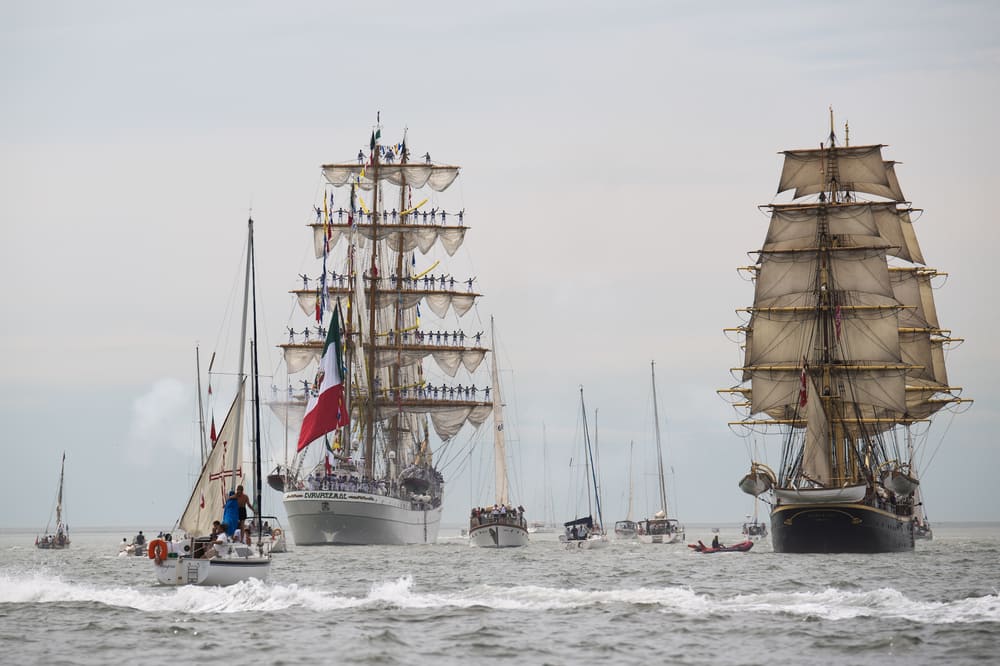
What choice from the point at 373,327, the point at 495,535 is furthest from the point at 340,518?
the point at 373,327

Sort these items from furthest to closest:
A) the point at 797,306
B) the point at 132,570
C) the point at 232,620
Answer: the point at 797,306, the point at 132,570, the point at 232,620

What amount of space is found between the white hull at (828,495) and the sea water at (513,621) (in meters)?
23.1

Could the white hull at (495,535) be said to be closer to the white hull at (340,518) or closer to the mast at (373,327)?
the white hull at (340,518)

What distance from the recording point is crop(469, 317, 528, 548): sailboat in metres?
94.1

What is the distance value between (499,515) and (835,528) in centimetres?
2644

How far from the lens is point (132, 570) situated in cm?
6241

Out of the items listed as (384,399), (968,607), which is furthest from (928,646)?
(384,399)

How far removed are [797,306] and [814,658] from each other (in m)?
66.3

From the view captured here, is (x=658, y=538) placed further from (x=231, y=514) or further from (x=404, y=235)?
(x=231, y=514)

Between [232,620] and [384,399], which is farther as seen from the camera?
[384,399]

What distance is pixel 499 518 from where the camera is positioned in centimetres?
9400

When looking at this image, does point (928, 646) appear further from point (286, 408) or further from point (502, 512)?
point (286, 408)

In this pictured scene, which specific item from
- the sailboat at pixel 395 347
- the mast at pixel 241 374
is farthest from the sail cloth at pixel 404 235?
the mast at pixel 241 374

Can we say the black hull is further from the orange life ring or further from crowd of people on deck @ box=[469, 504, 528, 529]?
the orange life ring
